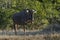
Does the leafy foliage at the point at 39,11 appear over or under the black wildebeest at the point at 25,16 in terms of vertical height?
under

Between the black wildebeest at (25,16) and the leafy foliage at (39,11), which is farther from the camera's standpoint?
the leafy foliage at (39,11)

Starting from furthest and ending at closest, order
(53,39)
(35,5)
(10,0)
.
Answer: (10,0), (35,5), (53,39)

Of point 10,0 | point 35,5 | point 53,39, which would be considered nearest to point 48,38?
point 53,39

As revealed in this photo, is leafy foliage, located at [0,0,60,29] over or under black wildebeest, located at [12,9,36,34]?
under

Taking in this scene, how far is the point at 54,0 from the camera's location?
21422mm

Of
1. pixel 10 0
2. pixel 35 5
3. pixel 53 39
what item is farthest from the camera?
pixel 10 0

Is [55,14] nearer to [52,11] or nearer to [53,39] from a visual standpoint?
[52,11]

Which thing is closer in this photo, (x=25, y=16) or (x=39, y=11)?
(x=25, y=16)

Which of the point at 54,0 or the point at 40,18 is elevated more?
the point at 54,0

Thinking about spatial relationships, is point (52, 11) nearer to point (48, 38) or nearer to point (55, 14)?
point (55, 14)

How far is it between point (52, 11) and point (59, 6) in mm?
918

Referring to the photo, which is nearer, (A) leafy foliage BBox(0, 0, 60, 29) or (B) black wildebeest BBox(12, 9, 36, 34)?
(B) black wildebeest BBox(12, 9, 36, 34)

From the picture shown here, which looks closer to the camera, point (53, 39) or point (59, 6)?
point (53, 39)

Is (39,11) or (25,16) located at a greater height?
(25,16)
